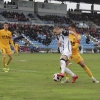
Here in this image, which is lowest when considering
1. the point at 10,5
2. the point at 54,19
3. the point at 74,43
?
the point at 54,19

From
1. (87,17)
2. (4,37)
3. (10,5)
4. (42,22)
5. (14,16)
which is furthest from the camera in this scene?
(87,17)

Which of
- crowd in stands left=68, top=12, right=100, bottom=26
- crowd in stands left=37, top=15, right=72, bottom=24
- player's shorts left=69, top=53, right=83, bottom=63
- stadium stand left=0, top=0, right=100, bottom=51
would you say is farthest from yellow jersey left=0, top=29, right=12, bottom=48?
crowd in stands left=68, top=12, right=100, bottom=26

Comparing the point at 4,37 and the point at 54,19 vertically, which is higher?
the point at 4,37

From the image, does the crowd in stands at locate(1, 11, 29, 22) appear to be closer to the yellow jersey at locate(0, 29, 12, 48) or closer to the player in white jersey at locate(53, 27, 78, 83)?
the yellow jersey at locate(0, 29, 12, 48)

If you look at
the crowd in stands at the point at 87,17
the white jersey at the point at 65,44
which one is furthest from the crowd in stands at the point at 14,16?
the white jersey at the point at 65,44

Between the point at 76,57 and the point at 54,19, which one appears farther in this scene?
the point at 54,19

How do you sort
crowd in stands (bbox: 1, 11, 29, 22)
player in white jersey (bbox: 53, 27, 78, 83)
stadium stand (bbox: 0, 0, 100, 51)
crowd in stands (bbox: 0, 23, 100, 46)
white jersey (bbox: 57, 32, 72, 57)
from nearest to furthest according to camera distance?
player in white jersey (bbox: 53, 27, 78, 83) < white jersey (bbox: 57, 32, 72, 57) < stadium stand (bbox: 0, 0, 100, 51) < crowd in stands (bbox: 0, 23, 100, 46) < crowd in stands (bbox: 1, 11, 29, 22)

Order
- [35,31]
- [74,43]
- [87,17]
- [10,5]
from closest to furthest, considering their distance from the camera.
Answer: [74,43]
[35,31]
[10,5]
[87,17]

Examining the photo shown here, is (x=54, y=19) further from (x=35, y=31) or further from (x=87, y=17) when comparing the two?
(x=87, y=17)

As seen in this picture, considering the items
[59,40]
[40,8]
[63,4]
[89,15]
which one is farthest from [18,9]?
[59,40]

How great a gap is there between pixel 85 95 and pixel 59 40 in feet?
11.7

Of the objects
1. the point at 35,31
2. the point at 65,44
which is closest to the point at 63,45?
the point at 65,44

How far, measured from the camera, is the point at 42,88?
39.6ft

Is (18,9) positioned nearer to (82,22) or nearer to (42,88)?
(82,22)
